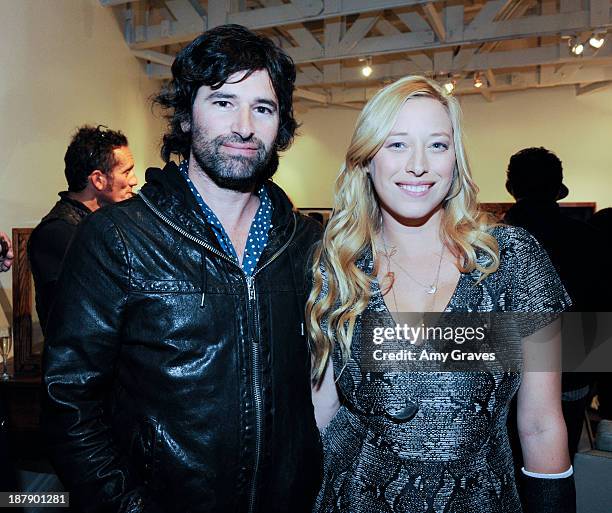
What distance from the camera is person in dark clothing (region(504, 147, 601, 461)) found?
8.77ft

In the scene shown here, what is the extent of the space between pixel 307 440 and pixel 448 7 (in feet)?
18.0

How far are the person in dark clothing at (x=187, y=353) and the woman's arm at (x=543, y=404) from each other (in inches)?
22.7

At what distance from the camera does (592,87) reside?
8.84 metres

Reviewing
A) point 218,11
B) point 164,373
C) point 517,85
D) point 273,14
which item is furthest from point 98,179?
point 517,85

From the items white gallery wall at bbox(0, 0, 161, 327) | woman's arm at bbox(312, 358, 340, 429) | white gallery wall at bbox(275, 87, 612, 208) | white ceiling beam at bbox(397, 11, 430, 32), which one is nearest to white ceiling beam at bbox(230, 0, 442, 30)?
white gallery wall at bbox(0, 0, 161, 327)

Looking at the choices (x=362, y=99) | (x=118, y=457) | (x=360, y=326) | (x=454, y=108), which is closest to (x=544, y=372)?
(x=360, y=326)

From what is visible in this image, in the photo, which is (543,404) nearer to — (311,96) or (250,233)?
(250,233)

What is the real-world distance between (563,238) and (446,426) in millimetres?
1552

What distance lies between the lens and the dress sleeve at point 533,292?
1.51m

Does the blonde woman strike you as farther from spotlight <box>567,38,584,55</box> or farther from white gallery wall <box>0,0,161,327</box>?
spotlight <box>567,38,584,55</box>

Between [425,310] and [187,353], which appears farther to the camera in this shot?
Result: [425,310]

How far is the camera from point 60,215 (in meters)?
3.08

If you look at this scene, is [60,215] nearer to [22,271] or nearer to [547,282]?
[22,271]

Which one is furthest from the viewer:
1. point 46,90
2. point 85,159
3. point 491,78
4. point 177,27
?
point 491,78
